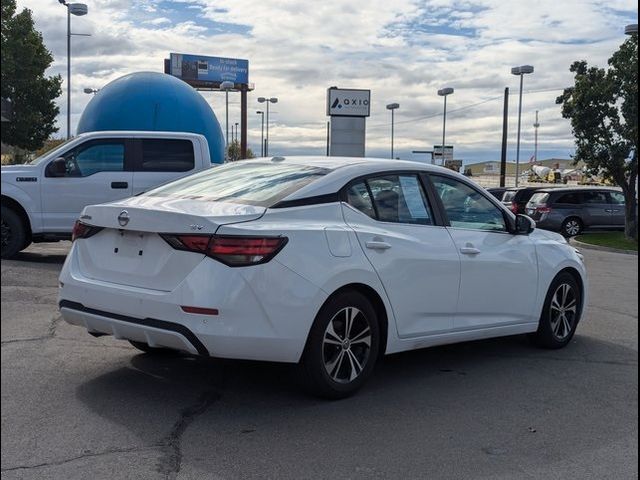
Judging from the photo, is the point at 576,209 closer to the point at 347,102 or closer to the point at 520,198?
the point at 520,198

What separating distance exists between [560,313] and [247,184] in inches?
124

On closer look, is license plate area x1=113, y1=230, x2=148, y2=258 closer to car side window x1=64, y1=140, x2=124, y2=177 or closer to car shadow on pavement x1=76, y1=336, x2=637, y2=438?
car shadow on pavement x1=76, y1=336, x2=637, y2=438

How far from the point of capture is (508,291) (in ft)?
18.8

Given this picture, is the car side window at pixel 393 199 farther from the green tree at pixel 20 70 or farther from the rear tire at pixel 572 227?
the rear tire at pixel 572 227

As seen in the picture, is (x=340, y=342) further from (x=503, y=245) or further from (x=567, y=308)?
(x=567, y=308)

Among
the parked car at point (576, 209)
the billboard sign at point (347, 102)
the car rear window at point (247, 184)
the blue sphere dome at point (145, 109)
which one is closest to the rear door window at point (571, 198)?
the parked car at point (576, 209)

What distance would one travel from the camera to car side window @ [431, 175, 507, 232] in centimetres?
558

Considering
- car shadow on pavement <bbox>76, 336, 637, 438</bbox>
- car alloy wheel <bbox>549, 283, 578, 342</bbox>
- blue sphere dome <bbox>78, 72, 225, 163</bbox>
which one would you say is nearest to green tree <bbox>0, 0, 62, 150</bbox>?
car shadow on pavement <bbox>76, 336, 637, 438</bbox>

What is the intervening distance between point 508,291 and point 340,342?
1.80 meters

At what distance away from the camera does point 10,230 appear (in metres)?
10.3

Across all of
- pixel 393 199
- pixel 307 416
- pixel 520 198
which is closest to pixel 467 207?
pixel 393 199

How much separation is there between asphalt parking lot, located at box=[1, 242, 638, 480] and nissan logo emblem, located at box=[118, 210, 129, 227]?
787mm

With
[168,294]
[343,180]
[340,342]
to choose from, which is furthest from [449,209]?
[168,294]

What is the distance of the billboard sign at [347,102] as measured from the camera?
67.2ft
